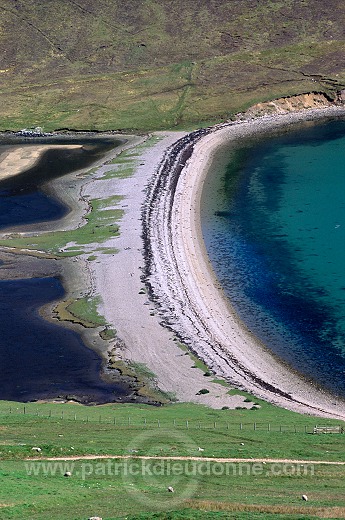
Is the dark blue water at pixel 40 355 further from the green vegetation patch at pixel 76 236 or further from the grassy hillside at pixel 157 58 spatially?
the grassy hillside at pixel 157 58

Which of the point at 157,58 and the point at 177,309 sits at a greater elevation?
the point at 157,58

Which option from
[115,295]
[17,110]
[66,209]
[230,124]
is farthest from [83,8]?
[115,295]

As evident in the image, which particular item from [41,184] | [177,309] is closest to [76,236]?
[177,309]

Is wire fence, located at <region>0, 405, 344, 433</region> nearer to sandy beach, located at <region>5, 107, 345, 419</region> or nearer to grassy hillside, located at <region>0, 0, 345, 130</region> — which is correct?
sandy beach, located at <region>5, 107, 345, 419</region>

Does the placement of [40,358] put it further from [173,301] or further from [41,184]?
[41,184]

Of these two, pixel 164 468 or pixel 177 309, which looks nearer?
pixel 164 468

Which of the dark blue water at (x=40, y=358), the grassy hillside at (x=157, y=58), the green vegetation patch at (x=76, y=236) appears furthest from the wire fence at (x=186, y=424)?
the grassy hillside at (x=157, y=58)

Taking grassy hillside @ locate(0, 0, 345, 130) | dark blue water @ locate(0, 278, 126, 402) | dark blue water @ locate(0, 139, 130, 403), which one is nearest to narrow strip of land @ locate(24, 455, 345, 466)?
dark blue water @ locate(0, 139, 130, 403)

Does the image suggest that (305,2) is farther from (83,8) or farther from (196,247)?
(196,247)
